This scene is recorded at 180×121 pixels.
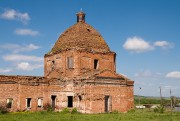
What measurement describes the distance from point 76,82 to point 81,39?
5.39 meters

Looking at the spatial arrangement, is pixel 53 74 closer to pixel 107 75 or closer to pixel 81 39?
pixel 81 39

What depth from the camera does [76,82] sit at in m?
28.6

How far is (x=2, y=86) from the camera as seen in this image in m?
27.8

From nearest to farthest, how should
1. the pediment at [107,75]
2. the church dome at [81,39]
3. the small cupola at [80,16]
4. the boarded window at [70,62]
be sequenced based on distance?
the pediment at [107,75], the boarded window at [70,62], the church dome at [81,39], the small cupola at [80,16]

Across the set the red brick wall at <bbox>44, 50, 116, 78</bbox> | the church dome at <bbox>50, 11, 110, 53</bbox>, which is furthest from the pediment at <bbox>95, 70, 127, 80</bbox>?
the church dome at <bbox>50, 11, 110, 53</bbox>

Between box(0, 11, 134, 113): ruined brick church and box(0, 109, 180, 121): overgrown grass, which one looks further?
box(0, 11, 134, 113): ruined brick church

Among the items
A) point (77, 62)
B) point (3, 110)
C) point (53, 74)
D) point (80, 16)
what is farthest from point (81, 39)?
point (3, 110)

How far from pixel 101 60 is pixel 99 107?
6.56 meters

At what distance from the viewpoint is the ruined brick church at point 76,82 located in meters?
27.8

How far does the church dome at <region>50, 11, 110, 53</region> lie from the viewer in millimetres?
31219

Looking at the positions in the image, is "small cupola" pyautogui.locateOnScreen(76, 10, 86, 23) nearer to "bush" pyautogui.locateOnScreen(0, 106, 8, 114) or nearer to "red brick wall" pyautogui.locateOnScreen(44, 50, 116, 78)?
"red brick wall" pyautogui.locateOnScreen(44, 50, 116, 78)

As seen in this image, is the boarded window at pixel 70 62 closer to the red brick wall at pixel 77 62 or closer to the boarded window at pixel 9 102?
the red brick wall at pixel 77 62

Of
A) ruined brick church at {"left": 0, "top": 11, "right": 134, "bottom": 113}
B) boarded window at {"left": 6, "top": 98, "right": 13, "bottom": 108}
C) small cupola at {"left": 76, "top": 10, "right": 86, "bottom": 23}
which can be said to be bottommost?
boarded window at {"left": 6, "top": 98, "right": 13, "bottom": 108}

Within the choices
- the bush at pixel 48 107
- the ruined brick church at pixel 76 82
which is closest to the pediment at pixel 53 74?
the ruined brick church at pixel 76 82
